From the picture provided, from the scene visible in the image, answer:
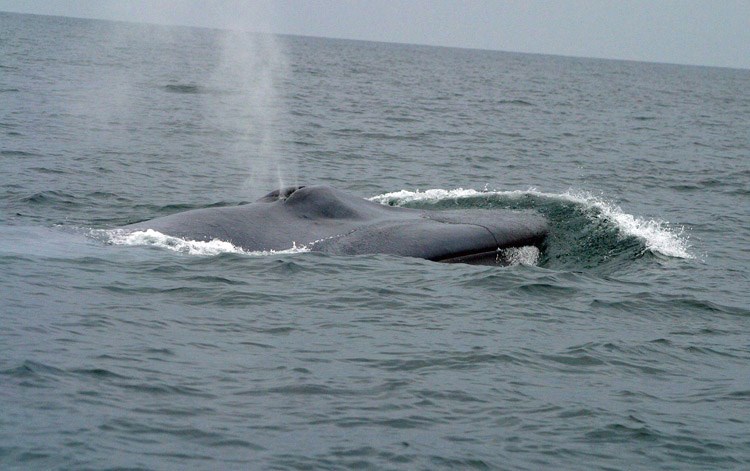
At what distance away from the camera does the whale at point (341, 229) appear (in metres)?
14.0

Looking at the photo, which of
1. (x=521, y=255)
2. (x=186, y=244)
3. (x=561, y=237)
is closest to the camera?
Result: (x=186, y=244)

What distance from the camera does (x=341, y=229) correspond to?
1443cm

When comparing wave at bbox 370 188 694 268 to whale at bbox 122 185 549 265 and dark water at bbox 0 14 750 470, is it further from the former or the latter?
whale at bbox 122 185 549 265

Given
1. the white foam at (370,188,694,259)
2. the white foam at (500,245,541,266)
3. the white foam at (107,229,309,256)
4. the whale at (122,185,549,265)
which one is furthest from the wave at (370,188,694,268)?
the white foam at (107,229,309,256)

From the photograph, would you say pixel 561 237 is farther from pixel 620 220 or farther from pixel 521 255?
pixel 620 220

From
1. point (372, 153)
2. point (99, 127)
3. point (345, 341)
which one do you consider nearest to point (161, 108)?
point (99, 127)

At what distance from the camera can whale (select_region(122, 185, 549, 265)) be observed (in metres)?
14.0

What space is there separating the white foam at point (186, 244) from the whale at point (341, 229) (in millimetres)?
79

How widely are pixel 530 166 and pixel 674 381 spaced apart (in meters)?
21.5

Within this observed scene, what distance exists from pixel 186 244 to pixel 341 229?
2.07 meters

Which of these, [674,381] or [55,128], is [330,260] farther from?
[55,128]

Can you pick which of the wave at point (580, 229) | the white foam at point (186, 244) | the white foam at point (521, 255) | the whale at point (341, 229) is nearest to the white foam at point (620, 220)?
the wave at point (580, 229)

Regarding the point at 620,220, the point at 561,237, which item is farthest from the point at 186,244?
the point at 620,220

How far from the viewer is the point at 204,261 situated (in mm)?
13328
